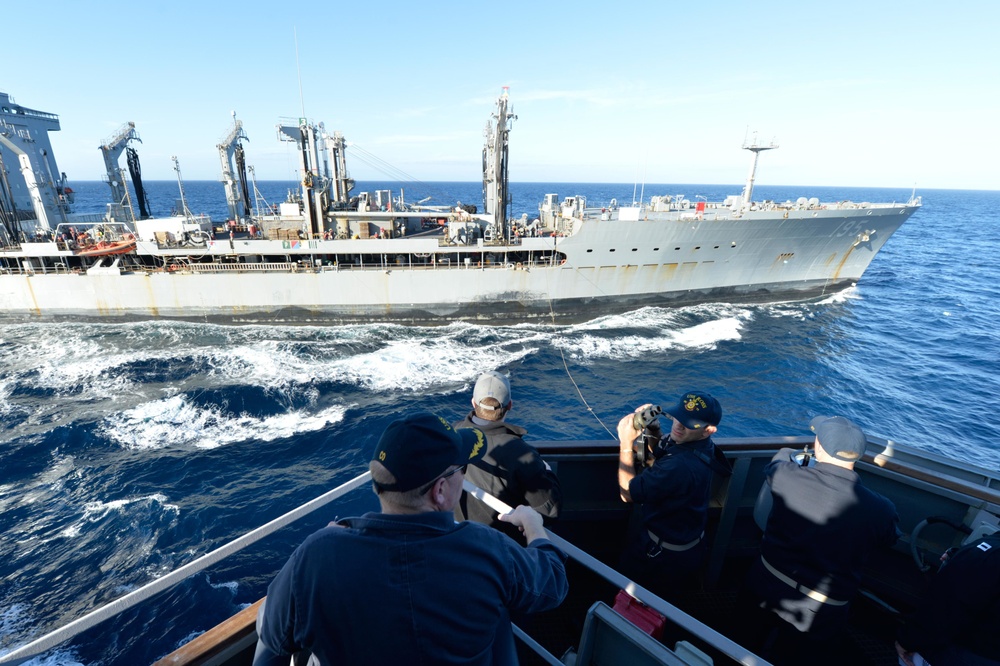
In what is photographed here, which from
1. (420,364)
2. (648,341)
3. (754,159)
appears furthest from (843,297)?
(420,364)

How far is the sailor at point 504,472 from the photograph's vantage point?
2.87 meters

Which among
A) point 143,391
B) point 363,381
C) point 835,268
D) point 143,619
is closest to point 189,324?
point 143,391

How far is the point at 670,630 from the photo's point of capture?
3.78m

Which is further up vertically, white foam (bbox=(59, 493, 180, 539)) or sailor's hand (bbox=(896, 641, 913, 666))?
sailor's hand (bbox=(896, 641, 913, 666))

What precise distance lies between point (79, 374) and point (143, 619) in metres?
14.7

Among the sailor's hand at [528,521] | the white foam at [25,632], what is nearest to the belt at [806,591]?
the sailor's hand at [528,521]

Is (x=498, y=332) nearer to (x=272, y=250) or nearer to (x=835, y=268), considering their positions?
(x=272, y=250)

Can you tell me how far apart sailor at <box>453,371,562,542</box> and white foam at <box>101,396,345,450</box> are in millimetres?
12064

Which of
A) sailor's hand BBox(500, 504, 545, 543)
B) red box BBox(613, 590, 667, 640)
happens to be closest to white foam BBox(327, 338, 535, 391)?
red box BBox(613, 590, 667, 640)

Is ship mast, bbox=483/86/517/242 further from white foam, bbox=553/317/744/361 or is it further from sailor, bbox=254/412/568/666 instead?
sailor, bbox=254/412/568/666

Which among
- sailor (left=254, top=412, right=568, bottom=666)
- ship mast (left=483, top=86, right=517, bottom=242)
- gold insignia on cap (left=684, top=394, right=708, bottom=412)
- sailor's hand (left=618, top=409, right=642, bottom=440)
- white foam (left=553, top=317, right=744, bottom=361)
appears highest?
ship mast (left=483, top=86, right=517, bottom=242)

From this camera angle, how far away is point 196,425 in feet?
44.7

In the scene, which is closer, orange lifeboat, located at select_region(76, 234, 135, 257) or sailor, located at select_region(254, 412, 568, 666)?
sailor, located at select_region(254, 412, 568, 666)

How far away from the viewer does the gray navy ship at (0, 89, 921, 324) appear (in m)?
21.7
